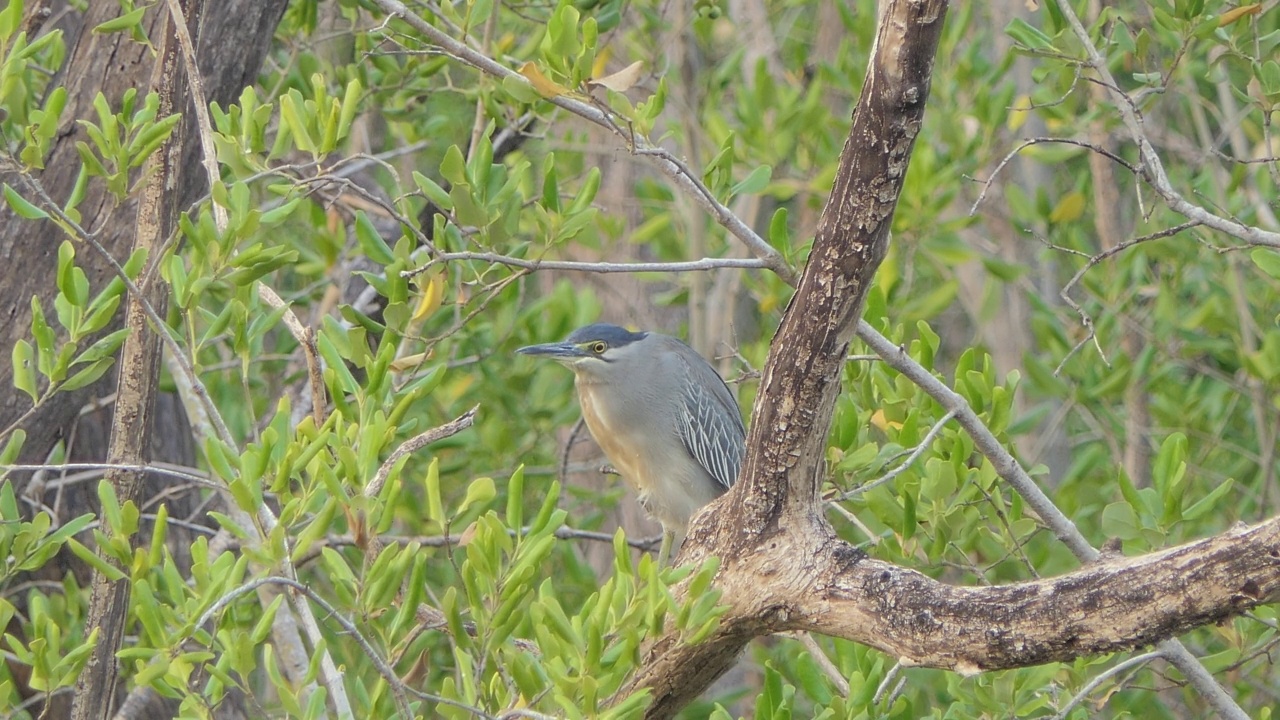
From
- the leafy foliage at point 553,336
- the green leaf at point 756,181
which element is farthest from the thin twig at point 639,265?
the green leaf at point 756,181

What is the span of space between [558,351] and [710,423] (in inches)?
33.0

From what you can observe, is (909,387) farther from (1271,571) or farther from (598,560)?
(598,560)

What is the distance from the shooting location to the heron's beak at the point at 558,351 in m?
4.10

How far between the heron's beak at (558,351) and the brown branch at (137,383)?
4.76 ft

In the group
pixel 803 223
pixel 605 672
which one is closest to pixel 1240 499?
pixel 803 223

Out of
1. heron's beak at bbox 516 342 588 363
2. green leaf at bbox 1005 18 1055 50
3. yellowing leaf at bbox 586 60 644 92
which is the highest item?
green leaf at bbox 1005 18 1055 50

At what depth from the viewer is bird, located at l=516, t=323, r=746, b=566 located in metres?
4.68

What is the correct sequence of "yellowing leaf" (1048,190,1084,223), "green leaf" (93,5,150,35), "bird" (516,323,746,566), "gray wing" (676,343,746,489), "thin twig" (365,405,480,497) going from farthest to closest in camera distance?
"yellowing leaf" (1048,190,1084,223) < "gray wing" (676,343,746,489) < "bird" (516,323,746,566) < "green leaf" (93,5,150,35) < "thin twig" (365,405,480,497)

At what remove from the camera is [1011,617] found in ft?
6.54

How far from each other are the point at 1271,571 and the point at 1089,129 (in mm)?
4641

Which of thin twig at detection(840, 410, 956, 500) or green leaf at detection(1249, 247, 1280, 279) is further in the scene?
green leaf at detection(1249, 247, 1280, 279)

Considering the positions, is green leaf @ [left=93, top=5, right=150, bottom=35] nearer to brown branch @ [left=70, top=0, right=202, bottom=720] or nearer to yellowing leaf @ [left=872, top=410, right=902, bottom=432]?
brown branch @ [left=70, top=0, right=202, bottom=720]

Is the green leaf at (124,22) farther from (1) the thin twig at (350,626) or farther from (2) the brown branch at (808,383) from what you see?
(2) the brown branch at (808,383)

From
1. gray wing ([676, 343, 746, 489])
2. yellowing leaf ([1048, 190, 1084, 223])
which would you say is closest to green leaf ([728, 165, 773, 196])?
gray wing ([676, 343, 746, 489])
